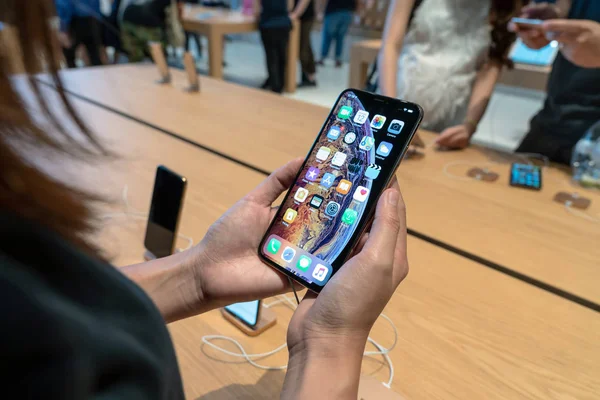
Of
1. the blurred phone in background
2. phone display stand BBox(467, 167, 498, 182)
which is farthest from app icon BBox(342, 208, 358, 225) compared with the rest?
the blurred phone in background

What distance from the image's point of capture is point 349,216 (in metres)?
0.53

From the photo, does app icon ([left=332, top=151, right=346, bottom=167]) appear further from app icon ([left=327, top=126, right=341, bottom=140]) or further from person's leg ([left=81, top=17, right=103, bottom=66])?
person's leg ([left=81, top=17, right=103, bottom=66])

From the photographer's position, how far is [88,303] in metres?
0.23

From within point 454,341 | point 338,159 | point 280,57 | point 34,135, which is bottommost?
point 280,57

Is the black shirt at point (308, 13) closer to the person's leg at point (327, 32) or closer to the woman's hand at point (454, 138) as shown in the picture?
the person's leg at point (327, 32)

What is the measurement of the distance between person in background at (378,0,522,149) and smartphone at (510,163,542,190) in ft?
0.62

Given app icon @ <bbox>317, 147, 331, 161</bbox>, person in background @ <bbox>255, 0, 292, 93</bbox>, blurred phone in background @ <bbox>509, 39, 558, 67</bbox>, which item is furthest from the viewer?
person in background @ <bbox>255, 0, 292, 93</bbox>

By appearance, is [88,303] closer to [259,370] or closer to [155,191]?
[259,370]

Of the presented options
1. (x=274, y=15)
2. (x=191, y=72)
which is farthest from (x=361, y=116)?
(x=274, y=15)

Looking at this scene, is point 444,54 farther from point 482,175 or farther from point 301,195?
point 301,195

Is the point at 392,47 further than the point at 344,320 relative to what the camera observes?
Yes

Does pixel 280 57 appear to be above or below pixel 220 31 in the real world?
below

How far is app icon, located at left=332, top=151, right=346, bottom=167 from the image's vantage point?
578 millimetres

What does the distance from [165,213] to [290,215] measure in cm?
26
